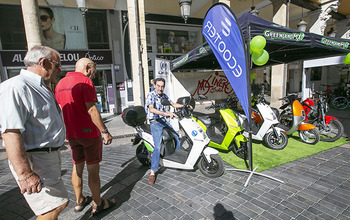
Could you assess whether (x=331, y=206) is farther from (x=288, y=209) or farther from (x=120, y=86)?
(x=120, y=86)

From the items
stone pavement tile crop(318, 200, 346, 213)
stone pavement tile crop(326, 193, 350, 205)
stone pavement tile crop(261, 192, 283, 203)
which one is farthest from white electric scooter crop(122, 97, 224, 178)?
stone pavement tile crop(326, 193, 350, 205)

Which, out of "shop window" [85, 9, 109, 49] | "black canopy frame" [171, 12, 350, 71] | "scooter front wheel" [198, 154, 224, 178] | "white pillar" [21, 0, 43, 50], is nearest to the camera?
"scooter front wheel" [198, 154, 224, 178]

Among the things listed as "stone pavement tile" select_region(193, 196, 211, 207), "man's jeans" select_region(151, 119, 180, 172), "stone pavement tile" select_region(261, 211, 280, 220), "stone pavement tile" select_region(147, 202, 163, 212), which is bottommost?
"stone pavement tile" select_region(147, 202, 163, 212)

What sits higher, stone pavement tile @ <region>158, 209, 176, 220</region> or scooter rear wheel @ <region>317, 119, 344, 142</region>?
scooter rear wheel @ <region>317, 119, 344, 142</region>

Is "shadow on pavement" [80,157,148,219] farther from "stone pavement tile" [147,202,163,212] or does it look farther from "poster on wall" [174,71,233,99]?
"poster on wall" [174,71,233,99]

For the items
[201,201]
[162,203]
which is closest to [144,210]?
[162,203]

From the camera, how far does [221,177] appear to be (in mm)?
3211

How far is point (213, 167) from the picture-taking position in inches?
126

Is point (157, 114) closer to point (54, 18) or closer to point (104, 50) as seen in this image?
point (104, 50)

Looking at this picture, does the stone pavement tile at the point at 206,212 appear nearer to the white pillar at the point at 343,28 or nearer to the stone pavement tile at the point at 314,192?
the stone pavement tile at the point at 314,192

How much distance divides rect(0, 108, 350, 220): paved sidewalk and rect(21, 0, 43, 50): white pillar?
11.6 ft

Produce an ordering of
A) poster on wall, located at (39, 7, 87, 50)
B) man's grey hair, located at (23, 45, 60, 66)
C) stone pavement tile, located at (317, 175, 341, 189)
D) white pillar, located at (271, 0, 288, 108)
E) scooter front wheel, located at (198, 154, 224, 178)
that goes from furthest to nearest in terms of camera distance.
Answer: poster on wall, located at (39, 7, 87, 50) < white pillar, located at (271, 0, 288, 108) < scooter front wheel, located at (198, 154, 224, 178) < stone pavement tile, located at (317, 175, 341, 189) < man's grey hair, located at (23, 45, 60, 66)

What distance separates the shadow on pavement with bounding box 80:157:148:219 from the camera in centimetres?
258

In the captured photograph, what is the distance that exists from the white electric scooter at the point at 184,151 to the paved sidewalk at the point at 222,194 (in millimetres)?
212
